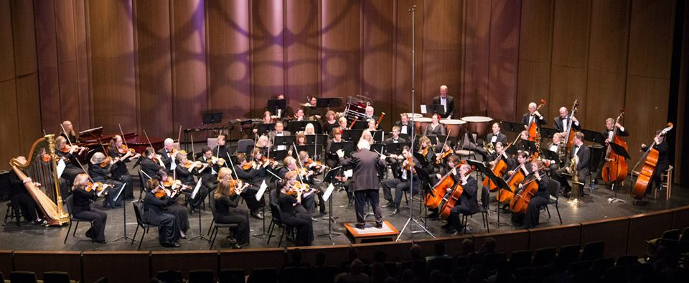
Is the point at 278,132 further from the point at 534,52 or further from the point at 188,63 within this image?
the point at 534,52

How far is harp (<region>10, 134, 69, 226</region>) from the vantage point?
12.5 metres

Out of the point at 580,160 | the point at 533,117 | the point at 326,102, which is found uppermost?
the point at 326,102

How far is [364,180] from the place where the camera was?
1219cm

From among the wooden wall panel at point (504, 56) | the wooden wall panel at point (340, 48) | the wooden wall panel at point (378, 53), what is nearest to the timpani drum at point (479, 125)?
Result: the wooden wall panel at point (504, 56)

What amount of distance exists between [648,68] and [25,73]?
1260cm

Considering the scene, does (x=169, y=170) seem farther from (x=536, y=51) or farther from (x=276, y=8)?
(x=536, y=51)

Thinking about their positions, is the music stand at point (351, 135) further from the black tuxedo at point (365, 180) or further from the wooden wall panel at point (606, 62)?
the wooden wall panel at point (606, 62)

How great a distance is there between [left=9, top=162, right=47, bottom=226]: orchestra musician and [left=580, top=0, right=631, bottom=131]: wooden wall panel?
11.5 meters

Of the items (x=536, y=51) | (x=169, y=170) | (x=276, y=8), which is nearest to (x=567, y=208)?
(x=536, y=51)

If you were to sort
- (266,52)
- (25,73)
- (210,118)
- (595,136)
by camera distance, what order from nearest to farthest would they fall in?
(595,136)
(25,73)
(210,118)
(266,52)

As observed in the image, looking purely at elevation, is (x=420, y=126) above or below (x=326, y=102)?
below

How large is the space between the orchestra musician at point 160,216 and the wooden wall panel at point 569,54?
32.8 ft

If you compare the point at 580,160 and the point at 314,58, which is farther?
the point at 314,58

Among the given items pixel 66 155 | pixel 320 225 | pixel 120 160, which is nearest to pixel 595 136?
pixel 320 225
